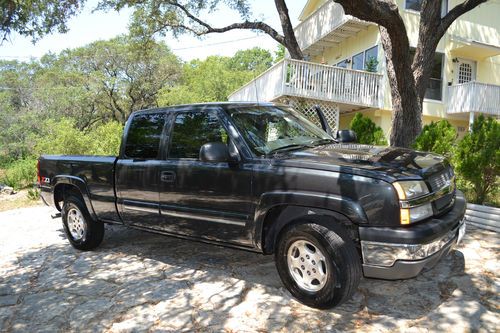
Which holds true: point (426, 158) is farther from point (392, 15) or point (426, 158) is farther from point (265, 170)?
point (392, 15)

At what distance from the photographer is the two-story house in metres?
14.9

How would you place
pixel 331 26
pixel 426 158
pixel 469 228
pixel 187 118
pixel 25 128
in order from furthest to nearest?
pixel 25 128 < pixel 331 26 < pixel 469 228 < pixel 187 118 < pixel 426 158

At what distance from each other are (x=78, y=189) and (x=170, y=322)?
2899 mm

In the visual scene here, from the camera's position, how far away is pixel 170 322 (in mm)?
3496

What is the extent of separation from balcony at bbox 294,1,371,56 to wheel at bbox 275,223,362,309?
47.0 feet

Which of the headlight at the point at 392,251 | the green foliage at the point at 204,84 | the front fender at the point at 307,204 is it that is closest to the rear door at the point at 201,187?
the front fender at the point at 307,204

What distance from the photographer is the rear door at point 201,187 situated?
391 centimetres

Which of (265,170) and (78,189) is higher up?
(265,170)

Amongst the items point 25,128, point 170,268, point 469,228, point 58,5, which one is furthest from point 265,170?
point 25,128

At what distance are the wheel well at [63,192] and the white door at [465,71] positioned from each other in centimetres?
1687

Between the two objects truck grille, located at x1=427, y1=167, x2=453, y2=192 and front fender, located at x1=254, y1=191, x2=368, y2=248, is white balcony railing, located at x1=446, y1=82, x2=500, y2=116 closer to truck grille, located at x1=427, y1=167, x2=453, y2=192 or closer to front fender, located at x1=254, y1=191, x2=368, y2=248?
truck grille, located at x1=427, y1=167, x2=453, y2=192

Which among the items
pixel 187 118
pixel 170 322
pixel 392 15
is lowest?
pixel 170 322

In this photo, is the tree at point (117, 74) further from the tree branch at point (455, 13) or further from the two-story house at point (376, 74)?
the tree branch at point (455, 13)

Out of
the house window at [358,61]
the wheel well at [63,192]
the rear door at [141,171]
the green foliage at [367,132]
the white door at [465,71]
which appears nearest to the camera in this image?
the rear door at [141,171]
